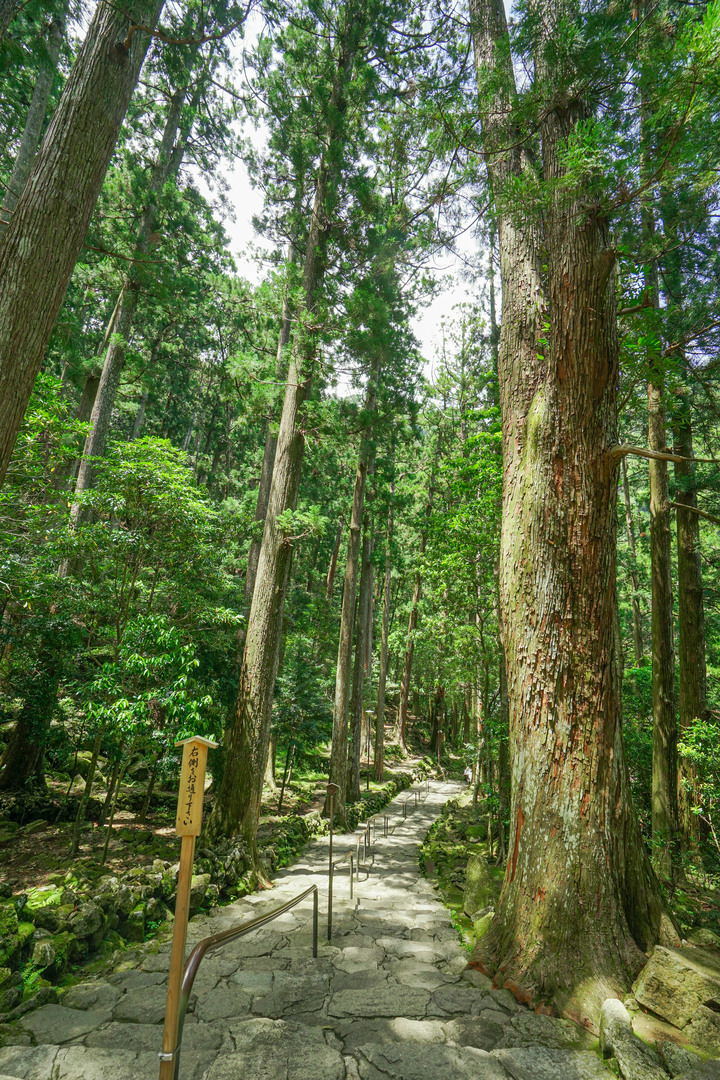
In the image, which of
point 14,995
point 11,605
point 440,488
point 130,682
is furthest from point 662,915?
point 440,488

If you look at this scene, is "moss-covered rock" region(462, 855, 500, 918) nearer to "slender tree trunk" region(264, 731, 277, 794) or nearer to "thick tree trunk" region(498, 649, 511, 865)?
"thick tree trunk" region(498, 649, 511, 865)

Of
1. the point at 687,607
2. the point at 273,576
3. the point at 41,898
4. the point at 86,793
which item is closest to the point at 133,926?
the point at 41,898

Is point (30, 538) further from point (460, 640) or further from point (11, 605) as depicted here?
point (460, 640)

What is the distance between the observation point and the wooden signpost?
5.24 feet

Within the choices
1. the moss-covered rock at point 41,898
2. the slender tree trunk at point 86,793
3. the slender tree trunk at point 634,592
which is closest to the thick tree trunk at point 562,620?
the moss-covered rock at point 41,898

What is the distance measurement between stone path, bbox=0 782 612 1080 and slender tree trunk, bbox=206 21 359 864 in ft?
5.70

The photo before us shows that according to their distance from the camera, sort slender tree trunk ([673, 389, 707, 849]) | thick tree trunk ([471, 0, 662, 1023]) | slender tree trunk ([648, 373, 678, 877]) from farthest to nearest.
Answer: slender tree trunk ([673, 389, 707, 849]), slender tree trunk ([648, 373, 678, 877]), thick tree trunk ([471, 0, 662, 1023])

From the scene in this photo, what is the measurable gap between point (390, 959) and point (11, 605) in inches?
235

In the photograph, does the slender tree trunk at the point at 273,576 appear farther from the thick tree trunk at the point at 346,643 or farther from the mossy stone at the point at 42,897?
the thick tree trunk at the point at 346,643

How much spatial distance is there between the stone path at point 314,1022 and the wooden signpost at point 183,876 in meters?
0.72

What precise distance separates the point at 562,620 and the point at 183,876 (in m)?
2.60

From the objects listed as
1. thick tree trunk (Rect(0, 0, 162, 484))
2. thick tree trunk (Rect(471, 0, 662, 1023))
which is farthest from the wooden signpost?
thick tree trunk (Rect(471, 0, 662, 1023))

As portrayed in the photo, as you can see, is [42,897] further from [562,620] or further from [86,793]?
[562,620]

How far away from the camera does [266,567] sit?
22.6 ft
